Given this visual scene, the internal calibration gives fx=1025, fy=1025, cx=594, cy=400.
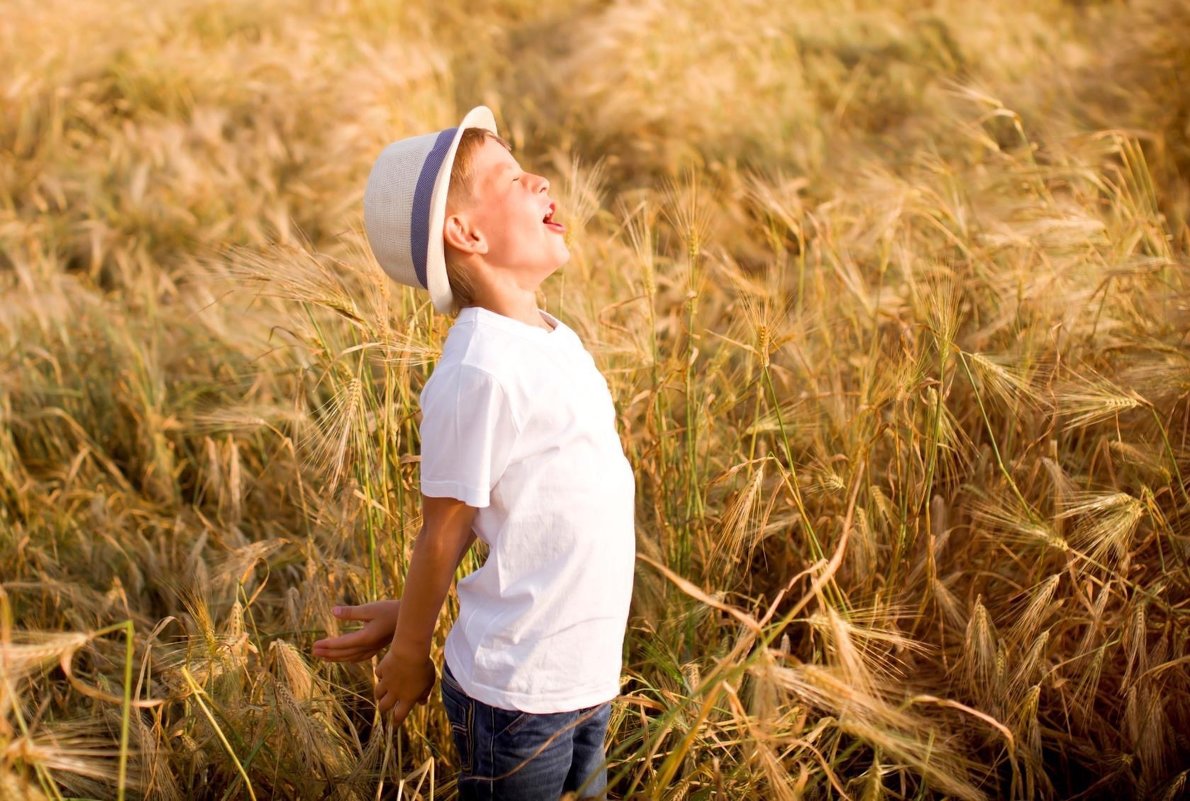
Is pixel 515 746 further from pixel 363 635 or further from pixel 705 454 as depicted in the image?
pixel 705 454

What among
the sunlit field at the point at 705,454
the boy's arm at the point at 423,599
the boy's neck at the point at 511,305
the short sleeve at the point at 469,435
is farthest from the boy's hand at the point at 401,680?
the boy's neck at the point at 511,305

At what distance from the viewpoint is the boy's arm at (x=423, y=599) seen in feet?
4.57

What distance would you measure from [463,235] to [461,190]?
7cm

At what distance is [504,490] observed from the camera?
1.38m

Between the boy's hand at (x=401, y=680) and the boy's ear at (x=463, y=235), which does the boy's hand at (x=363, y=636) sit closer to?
the boy's hand at (x=401, y=680)

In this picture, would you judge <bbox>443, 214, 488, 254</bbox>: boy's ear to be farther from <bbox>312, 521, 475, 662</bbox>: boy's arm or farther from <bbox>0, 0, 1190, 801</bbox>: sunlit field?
<bbox>312, 521, 475, 662</bbox>: boy's arm

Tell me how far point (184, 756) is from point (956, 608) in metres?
1.48

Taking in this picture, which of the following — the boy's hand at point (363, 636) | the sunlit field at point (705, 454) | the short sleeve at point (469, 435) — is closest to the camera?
the short sleeve at point (469, 435)

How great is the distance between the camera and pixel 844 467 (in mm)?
2174

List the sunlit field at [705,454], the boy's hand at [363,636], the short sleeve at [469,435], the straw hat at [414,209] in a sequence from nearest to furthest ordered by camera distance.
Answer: the short sleeve at [469,435]
the straw hat at [414,209]
the boy's hand at [363,636]
the sunlit field at [705,454]

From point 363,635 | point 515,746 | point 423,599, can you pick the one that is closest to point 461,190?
point 423,599

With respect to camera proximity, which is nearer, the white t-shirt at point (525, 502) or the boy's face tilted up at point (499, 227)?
the white t-shirt at point (525, 502)

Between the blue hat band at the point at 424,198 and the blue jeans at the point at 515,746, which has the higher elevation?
the blue hat band at the point at 424,198

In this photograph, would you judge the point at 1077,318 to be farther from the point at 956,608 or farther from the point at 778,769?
the point at 778,769
